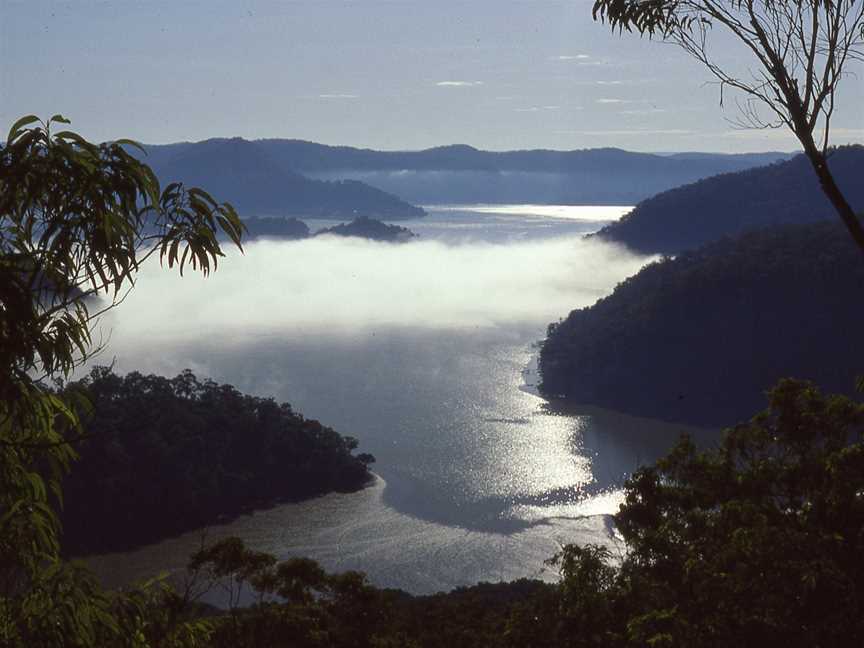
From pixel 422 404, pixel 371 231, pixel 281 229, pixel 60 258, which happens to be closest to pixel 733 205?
pixel 422 404

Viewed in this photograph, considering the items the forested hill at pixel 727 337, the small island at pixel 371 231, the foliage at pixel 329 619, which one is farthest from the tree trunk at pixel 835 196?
the small island at pixel 371 231

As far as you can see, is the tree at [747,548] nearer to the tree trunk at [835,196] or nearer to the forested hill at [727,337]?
the tree trunk at [835,196]

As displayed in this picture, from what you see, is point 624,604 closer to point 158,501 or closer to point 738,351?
point 158,501

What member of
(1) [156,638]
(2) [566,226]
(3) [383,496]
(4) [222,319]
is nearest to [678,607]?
(1) [156,638]

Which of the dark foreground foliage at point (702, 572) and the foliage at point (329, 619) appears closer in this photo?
the dark foreground foliage at point (702, 572)

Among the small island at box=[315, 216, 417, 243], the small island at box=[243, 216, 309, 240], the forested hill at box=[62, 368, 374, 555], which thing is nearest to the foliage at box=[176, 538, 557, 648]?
the forested hill at box=[62, 368, 374, 555]

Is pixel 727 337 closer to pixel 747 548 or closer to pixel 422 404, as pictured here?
pixel 422 404
